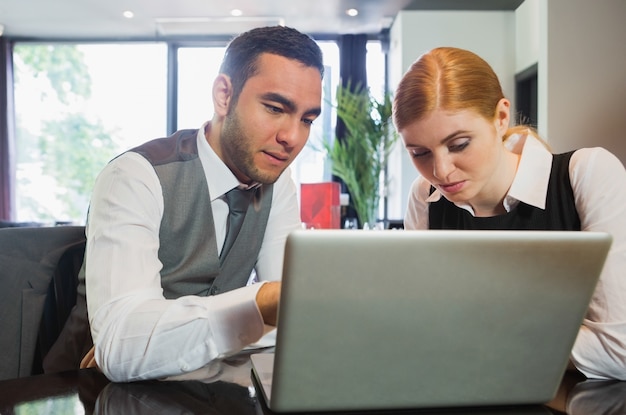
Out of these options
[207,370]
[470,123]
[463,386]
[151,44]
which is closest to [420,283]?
[463,386]

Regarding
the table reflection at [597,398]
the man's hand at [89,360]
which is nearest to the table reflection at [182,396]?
the table reflection at [597,398]

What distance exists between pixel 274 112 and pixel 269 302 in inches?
18.1

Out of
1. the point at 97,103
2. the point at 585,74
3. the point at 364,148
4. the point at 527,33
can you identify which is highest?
the point at 527,33

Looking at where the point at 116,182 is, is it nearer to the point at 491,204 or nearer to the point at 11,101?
the point at 491,204

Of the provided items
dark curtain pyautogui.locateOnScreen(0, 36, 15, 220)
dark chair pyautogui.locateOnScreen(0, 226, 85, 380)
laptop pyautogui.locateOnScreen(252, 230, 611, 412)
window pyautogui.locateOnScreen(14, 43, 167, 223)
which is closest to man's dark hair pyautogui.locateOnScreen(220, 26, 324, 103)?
dark chair pyautogui.locateOnScreen(0, 226, 85, 380)

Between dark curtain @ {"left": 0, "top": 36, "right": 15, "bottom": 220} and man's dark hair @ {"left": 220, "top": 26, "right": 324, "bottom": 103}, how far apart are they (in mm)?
7447

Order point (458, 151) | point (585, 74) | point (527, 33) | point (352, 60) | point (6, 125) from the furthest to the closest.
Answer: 1. point (6, 125)
2. point (352, 60)
3. point (527, 33)
4. point (585, 74)
5. point (458, 151)

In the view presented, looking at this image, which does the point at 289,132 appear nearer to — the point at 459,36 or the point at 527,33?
the point at 527,33

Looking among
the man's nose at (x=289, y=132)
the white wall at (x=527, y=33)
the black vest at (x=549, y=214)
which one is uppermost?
the white wall at (x=527, y=33)

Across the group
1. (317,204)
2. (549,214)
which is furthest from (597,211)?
(317,204)

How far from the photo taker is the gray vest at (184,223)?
1326 millimetres

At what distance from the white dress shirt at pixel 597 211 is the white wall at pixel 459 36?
214 inches

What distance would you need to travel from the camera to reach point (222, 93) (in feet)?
4.41

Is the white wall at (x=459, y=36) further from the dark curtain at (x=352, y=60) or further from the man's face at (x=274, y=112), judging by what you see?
the man's face at (x=274, y=112)
